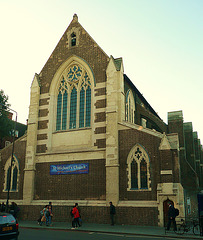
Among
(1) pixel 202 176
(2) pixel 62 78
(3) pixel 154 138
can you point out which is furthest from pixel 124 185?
(1) pixel 202 176

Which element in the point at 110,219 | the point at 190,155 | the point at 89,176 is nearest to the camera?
the point at 110,219

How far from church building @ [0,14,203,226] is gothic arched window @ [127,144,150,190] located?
7 centimetres

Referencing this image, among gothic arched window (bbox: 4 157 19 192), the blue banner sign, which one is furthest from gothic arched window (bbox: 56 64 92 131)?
gothic arched window (bbox: 4 157 19 192)

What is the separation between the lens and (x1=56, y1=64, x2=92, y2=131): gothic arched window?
952 inches

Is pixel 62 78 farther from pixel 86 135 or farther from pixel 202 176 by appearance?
pixel 202 176

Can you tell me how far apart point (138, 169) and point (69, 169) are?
5992 mm

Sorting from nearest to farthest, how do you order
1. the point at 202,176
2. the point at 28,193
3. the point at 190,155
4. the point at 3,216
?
1. the point at 3,216
2. the point at 28,193
3. the point at 190,155
4. the point at 202,176

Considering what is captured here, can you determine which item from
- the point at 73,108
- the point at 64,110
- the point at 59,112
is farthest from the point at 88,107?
the point at 59,112

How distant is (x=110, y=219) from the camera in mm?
19922

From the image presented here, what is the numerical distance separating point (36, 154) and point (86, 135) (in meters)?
5.14

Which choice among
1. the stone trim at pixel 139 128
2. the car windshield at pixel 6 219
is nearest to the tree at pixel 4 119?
the stone trim at pixel 139 128

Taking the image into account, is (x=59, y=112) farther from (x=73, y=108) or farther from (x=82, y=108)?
(x=82, y=108)

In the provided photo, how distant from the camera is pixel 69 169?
2286cm

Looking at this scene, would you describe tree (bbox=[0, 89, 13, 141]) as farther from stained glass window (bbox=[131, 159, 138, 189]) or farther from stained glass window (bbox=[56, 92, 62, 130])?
stained glass window (bbox=[131, 159, 138, 189])
